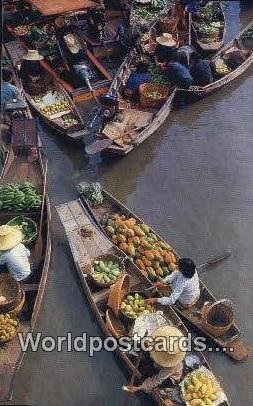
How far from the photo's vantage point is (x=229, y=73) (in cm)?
1519

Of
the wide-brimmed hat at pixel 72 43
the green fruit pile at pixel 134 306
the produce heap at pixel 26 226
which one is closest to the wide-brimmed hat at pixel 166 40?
the wide-brimmed hat at pixel 72 43

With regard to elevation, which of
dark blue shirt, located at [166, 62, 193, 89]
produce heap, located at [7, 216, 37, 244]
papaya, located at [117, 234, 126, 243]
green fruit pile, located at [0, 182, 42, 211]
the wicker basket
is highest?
dark blue shirt, located at [166, 62, 193, 89]

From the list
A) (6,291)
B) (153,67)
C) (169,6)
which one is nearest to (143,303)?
(6,291)

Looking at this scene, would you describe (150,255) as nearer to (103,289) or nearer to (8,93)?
(103,289)

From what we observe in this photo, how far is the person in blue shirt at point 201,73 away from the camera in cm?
1423

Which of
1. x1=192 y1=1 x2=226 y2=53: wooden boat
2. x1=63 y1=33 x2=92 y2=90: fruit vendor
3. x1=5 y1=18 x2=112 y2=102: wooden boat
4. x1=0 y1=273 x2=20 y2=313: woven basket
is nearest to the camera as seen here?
x1=0 y1=273 x2=20 y2=313: woven basket

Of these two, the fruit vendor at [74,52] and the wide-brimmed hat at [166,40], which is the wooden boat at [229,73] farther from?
the fruit vendor at [74,52]

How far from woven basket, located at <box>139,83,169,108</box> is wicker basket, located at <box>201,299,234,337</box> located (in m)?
6.85

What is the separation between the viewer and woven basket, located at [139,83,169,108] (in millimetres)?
13750

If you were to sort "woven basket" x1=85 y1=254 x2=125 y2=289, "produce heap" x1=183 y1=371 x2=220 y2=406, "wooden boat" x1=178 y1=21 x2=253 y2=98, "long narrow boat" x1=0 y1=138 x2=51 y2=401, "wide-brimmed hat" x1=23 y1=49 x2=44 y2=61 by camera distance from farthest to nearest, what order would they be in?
"wooden boat" x1=178 y1=21 x2=253 y2=98 < "wide-brimmed hat" x1=23 y1=49 x2=44 y2=61 < "woven basket" x1=85 y1=254 x2=125 y2=289 < "long narrow boat" x1=0 y1=138 x2=51 y2=401 < "produce heap" x1=183 y1=371 x2=220 y2=406

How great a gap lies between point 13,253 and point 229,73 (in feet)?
32.1

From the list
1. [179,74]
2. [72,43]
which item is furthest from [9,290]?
[72,43]

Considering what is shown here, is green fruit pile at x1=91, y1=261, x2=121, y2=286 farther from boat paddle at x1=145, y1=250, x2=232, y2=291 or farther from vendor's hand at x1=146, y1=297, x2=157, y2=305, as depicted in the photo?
boat paddle at x1=145, y1=250, x2=232, y2=291

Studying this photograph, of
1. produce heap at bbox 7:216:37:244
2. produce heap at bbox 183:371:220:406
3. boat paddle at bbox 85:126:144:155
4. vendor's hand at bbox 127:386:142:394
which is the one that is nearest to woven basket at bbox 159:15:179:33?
boat paddle at bbox 85:126:144:155
